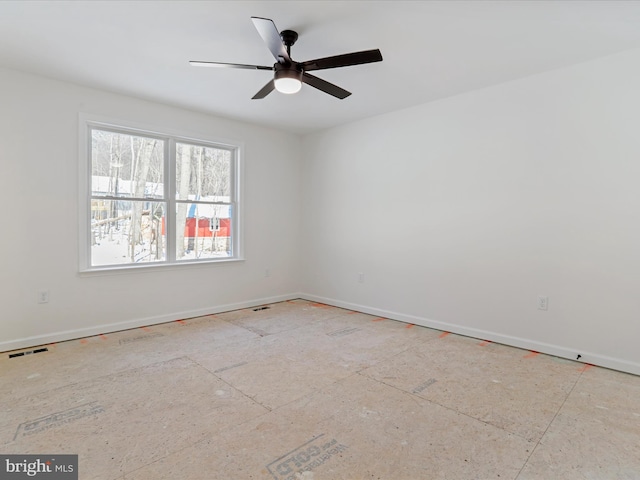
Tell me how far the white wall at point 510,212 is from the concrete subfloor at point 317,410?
1.43 feet

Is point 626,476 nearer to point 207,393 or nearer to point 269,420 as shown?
point 269,420

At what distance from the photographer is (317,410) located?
2.21 meters

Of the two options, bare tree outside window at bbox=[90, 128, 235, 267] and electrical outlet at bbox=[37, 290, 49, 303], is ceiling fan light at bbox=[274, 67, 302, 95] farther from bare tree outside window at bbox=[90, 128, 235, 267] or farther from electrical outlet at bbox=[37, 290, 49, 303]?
electrical outlet at bbox=[37, 290, 49, 303]

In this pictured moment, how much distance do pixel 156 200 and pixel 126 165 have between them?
499mm

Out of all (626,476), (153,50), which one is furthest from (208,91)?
(626,476)

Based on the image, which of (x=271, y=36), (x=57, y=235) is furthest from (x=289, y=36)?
(x=57, y=235)

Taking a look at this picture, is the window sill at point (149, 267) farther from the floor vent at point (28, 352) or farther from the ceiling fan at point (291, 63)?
the ceiling fan at point (291, 63)

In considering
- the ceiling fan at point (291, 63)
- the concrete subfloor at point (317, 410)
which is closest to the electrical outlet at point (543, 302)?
the concrete subfloor at point (317, 410)

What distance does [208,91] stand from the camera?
145 inches

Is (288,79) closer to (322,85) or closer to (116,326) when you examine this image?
(322,85)

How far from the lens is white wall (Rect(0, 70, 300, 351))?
10.6 ft

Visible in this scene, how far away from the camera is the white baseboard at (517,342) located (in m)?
2.88

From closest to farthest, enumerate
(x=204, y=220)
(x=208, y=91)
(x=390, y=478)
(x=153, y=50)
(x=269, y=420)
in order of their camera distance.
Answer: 1. (x=390, y=478)
2. (x=269, y=420)
3. (x=153, y=50)
4. (x=208, y=91)
5. (x=204, y=220)

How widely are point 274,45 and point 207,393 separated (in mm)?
2411
